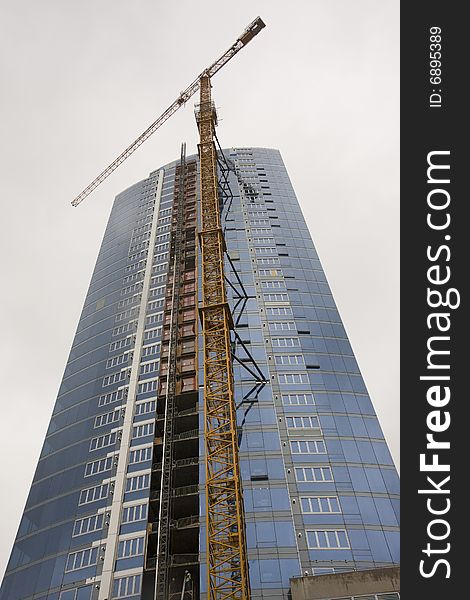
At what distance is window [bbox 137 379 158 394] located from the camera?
7212 centimetres

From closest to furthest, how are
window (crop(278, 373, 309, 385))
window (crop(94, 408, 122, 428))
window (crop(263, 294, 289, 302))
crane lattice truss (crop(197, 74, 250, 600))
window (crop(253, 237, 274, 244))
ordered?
crane lattice truss (crop(197, 74, 250, 600)), window (crop(278, 373, 309, 385)), window (crop(94, 408, 122, 428)), window (crop(263, 294, 289, 302)), window (crop(253, 237, 274, 244))

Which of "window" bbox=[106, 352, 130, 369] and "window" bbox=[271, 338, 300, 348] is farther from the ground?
"window" bbox=[106, 352, 130, 369]

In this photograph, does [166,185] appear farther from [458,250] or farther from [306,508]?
[458,250]

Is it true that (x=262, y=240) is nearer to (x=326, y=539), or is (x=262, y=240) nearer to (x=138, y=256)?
(x=138, y=256)

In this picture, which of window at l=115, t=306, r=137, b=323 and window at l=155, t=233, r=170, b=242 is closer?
window at l=115, t=306, r=137, b=323

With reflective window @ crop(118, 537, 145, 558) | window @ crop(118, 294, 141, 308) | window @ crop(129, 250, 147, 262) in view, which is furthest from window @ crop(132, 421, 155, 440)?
window @ crop(129, 250, 147, 262)

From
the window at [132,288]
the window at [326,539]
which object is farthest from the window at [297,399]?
the window at [132,288]

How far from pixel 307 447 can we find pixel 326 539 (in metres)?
10.5

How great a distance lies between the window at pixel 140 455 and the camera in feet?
210

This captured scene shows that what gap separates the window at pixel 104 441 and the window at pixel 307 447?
22.5 meters

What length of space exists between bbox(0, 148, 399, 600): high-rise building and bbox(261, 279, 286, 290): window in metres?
0.24

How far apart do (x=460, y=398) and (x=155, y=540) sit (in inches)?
1755

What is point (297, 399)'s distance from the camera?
65.4m

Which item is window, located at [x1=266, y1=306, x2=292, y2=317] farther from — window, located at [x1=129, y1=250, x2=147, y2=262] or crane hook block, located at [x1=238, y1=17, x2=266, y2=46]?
crane hook block, located at [x1=238, y1=17, x2=266, y2=46]
